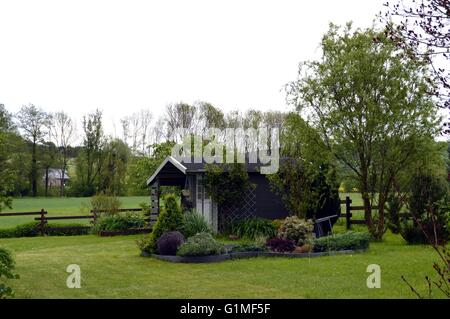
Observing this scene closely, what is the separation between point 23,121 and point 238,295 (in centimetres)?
5036

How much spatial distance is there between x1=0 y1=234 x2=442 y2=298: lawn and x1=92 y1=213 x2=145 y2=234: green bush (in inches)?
298

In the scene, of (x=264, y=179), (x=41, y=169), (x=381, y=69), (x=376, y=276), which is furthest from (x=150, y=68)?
(x=41, y=169)

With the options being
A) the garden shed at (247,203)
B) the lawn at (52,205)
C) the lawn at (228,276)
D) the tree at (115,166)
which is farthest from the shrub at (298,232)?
the tree at (115,166)

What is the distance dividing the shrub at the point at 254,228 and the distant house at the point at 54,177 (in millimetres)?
41289

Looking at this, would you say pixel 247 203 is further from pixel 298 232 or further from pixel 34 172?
pixel 34 172

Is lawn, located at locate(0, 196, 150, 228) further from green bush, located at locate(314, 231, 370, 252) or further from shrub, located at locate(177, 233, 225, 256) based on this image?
green bush, located at locate(314, 231, 370, 252)

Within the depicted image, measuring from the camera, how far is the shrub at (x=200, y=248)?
1318 cm

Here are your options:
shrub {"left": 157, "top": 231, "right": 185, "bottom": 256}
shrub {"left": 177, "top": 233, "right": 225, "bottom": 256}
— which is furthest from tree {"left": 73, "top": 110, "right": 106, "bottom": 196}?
shrub {"left": 177, "top": 233, "right": 225, "bottom": 256}

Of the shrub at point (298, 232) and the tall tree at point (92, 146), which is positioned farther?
the tall tree at point (92, 146)

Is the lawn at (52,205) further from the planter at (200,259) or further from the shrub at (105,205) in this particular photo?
the planter at (200,259)

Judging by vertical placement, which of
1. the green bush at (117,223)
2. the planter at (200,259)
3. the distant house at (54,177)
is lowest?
the planter at (200,259)

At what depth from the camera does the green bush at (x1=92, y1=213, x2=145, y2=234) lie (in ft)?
76.8

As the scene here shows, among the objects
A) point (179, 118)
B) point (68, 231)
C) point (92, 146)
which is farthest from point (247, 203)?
point (92, 146)

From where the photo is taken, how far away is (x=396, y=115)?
17.0 metres
